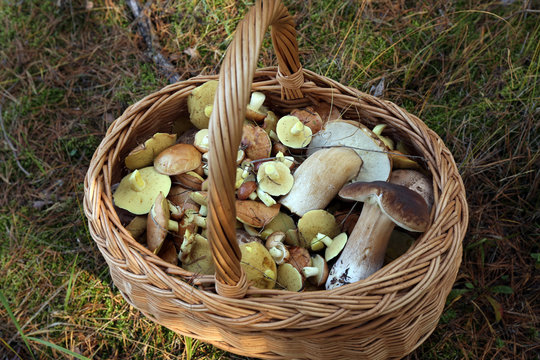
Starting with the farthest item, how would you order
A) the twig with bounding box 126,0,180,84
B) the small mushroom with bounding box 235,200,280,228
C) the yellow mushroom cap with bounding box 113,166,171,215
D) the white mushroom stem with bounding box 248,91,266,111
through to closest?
the twig with bounding box 126,0,180,84
the white mushroom stem with bounding box 248,91,266,111
the yellow mushroom cap with bounding box 113,166,171,215
the small mushroom with bounding box 235,200,280,228

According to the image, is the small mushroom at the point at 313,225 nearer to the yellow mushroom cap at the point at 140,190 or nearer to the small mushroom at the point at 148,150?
the yellow mushroom cap at the point at 140,190

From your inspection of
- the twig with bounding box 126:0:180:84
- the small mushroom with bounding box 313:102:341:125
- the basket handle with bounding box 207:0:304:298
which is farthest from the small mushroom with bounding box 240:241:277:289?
the twig with bounding box 126:0:180:84

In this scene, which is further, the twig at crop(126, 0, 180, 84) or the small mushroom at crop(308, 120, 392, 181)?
the twig at crop(126, 0, 180, 84)

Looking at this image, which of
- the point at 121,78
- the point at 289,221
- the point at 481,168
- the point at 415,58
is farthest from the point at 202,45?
the point at 481,168

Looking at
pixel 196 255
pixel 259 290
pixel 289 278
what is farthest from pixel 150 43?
pixel 259 290

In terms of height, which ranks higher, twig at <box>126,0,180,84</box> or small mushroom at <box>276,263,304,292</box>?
twig at <box>126,0,180,84</box>

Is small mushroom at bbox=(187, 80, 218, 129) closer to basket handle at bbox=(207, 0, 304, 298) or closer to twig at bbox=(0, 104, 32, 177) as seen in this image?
basket handle at bbox=(207, 0, 304, 298)

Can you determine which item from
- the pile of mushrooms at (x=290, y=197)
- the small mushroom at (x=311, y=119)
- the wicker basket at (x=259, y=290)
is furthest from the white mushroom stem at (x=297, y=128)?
the wicker basket at (x=259, y=290)
